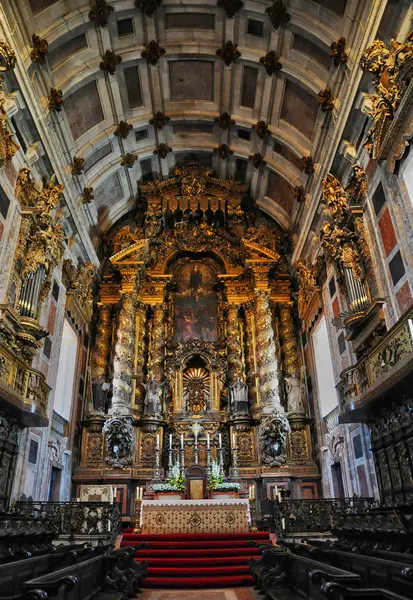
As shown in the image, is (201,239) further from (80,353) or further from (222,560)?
(222,560)

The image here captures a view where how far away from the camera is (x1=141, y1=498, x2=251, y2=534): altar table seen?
11.3 metres

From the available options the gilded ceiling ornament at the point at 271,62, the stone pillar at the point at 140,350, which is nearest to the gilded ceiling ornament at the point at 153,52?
the gilded ceiling ornament at the point at 271,62

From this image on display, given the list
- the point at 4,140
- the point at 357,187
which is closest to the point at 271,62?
the point at 357,187

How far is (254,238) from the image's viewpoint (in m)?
21.2

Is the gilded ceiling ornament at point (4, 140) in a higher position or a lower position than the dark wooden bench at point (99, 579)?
higher

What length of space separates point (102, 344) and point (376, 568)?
16.3 metres

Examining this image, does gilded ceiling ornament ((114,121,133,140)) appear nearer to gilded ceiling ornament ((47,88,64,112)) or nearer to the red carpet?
gilded ceiling ornament ((47,88,64,112))

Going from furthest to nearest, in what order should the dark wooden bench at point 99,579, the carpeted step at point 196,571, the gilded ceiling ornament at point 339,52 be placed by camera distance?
the gilded ceiling ornament at point 339,52, the carpeted step at point 196,571, the dark wooden bench at point 99,579

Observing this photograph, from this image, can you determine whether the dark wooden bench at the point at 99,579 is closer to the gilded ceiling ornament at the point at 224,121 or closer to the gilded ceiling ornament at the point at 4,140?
the gilded ceiling ornament at the point at 4,140

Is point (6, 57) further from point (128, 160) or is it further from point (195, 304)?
point (195, 304)

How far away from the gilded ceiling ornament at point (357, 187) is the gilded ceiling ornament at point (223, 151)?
8256 millimetres

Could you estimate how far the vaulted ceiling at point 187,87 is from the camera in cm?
1399

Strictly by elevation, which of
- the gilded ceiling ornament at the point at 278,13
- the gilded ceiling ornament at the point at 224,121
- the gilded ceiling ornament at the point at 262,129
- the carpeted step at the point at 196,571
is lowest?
the carpeted step at the point at 196,571

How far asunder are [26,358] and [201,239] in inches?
448
